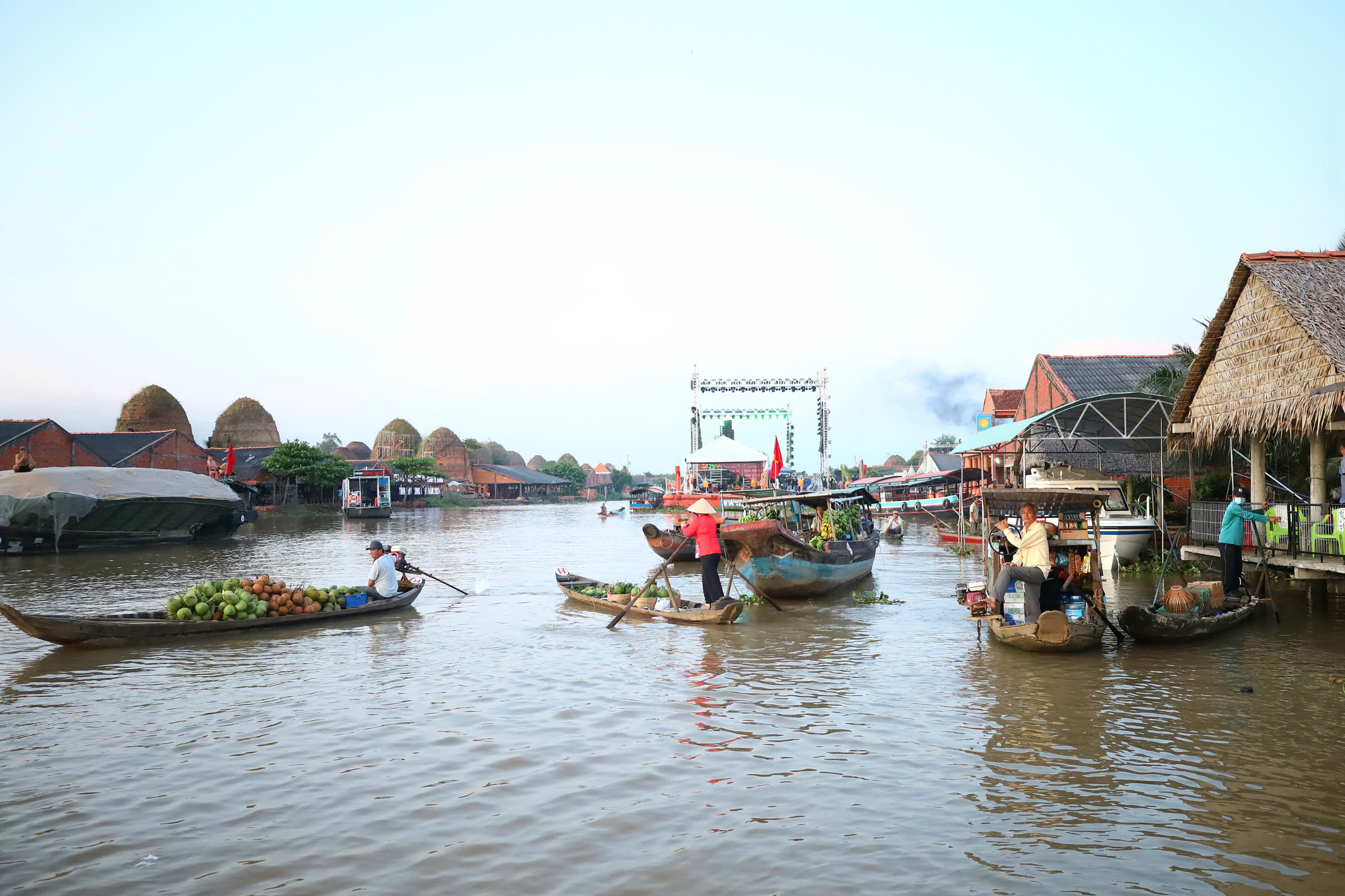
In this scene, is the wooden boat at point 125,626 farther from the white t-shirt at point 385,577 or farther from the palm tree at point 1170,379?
the palm tree at point 1170,379

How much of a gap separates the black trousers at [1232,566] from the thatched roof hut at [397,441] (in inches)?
3212

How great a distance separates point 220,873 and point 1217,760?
6712 millimetres

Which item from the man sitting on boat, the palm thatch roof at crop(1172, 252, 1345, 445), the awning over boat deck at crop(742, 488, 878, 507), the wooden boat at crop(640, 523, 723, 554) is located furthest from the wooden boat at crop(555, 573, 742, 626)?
the palm thatch roof at crop(1172, 252, 1345, 445)

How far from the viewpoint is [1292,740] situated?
7.16m

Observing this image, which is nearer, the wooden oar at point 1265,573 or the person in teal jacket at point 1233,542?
the person in teal jacket at point 1233,542

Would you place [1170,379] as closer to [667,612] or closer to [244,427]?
[667,612]

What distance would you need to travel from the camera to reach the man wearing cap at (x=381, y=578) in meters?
14.4

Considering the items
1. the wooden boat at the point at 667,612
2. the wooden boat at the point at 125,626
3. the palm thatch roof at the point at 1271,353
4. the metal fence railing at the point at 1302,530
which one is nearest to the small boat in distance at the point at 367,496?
the wooden boat at the point at 667,612

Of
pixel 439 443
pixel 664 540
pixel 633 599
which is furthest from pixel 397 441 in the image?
pixel 633 599

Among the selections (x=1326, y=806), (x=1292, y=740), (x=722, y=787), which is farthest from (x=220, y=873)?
(x=1292, y=740)

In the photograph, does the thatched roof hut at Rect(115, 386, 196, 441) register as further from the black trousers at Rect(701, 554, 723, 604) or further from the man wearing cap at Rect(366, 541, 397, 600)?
the black trousers at Rect(701, 554, 723, 604)

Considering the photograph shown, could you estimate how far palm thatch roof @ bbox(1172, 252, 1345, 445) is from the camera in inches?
466

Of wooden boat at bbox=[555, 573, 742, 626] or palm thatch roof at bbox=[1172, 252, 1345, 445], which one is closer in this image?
palm thatch roof at bbox=[1172, 252, 1345, 445]

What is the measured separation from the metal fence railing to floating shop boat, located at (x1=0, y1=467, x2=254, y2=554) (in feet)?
90.7
